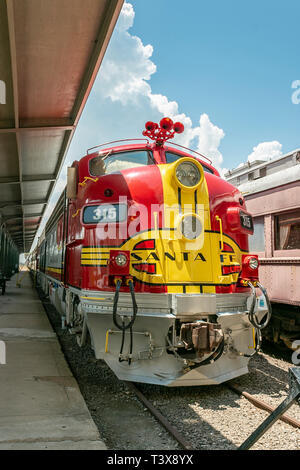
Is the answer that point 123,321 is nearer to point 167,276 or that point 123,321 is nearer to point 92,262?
point 167,276

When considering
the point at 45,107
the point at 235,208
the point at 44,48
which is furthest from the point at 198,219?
the point at 45,107

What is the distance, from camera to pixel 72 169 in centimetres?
560

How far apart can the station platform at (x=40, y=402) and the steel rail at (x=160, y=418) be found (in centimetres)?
71

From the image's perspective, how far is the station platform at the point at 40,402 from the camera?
3.38 meters

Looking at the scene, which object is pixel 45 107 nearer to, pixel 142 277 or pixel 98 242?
pixel 98 242

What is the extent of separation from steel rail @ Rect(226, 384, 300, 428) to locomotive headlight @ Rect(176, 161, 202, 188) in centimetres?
271

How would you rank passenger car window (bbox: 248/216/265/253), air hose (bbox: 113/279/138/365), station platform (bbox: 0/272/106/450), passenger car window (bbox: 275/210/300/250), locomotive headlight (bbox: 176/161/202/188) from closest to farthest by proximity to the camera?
station platform (bbox: 0/272/106/450), air hose (bbox: 113/279/138/365), locomotive headlight (bbox: 176/161/202/188), passenger car window (bbox: 275/210/300/250), passenger car window (bbox: 248/216/265/253)

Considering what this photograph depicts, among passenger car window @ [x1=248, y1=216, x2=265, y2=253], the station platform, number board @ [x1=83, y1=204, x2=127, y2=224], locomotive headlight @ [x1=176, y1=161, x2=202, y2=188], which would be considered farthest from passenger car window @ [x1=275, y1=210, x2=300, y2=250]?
the station platform

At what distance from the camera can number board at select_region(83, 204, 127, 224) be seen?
477 centimetres

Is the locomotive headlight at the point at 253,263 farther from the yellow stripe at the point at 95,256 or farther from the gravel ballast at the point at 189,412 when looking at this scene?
the yellow stripe at the point at 95,256

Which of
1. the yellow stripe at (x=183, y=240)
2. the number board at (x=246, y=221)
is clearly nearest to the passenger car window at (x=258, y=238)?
the number board at (x=246, y=221)

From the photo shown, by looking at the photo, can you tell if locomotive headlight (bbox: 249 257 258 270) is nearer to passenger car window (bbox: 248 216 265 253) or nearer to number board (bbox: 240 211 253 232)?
number board (bbox: 240 211 253 232)

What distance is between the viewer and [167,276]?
4.55 metres

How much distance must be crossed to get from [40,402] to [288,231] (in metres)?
4.85
